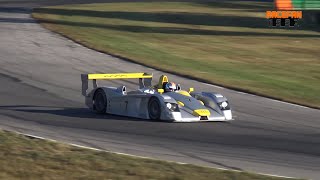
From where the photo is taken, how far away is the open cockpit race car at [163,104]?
690 inches

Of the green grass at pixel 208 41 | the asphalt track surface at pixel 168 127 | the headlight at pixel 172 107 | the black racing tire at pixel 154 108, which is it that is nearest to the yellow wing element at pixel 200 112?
the asphalt track surface at pixel 168 127

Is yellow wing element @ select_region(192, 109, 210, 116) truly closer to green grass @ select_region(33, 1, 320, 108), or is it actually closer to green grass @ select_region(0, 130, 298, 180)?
green grass @ select_region(33, 1, 320, 108)

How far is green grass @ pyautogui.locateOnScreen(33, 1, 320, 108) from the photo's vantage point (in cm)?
2692

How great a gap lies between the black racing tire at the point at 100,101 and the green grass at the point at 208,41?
18.7 ft

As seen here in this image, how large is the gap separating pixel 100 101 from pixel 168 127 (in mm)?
2839

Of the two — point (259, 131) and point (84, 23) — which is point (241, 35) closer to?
point (84, 23)

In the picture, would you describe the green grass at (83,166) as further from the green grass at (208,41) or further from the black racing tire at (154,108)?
the green grass at (208,41)

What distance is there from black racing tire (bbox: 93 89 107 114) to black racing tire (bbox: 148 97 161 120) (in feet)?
4.84

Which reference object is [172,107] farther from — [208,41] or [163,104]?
[208,41]

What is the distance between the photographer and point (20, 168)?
10.8m

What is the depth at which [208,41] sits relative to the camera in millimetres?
40906

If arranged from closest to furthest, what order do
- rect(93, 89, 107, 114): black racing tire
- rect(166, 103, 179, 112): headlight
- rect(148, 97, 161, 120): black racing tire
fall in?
rect(166, 103, 179, 112): headlight
rect(148, 97, 161, 120): black racing tire
rect(93, 89, 107, 114): black racing tire

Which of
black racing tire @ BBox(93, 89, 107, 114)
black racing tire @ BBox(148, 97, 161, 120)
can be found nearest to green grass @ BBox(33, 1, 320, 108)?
black racing tire @ BBox(148, 97, 161, 120)

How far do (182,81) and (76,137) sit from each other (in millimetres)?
10862
